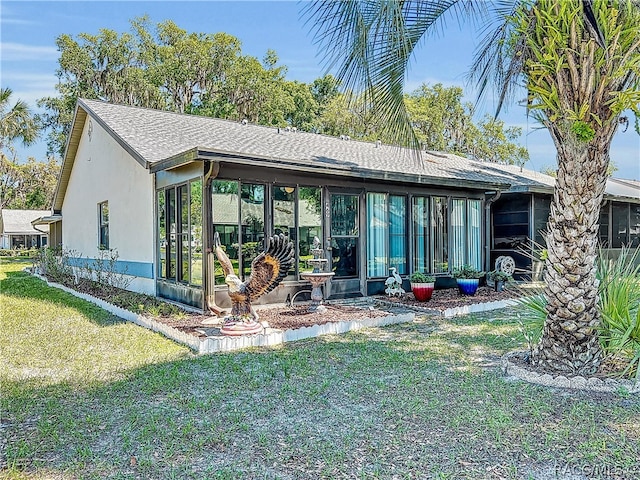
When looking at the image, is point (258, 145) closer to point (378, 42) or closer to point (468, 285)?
point (468, 285)

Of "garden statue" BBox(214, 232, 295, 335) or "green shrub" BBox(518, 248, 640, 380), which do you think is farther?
"garden statue" BBox(214, 232, 295, 335)

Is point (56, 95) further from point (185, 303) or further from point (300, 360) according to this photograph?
point (300, 360)

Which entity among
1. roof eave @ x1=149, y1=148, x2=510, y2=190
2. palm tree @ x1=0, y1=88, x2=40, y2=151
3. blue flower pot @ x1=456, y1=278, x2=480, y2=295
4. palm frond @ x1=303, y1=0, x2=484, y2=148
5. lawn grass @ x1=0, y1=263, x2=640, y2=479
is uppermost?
palm tree @ x1=0, y1=88, x2=40, y2=151

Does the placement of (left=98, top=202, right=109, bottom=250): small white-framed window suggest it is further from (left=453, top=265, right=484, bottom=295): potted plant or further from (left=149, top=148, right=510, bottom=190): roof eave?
(left=453, top=265, right=484, bottom=295): potted plant

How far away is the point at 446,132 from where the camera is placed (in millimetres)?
33781

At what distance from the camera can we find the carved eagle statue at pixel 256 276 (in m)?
6.43

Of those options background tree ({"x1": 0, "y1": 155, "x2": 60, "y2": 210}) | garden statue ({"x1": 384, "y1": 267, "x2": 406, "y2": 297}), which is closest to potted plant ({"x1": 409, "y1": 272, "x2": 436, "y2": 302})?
garden statue ({"x1": 384, "y1": 267, "x2": 406, "y2": 297})

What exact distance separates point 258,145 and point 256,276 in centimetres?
474

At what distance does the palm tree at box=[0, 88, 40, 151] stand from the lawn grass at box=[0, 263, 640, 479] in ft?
86.9

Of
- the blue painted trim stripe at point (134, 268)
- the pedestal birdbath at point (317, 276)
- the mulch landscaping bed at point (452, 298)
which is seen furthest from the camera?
the blue painted trim stripe at point (134, 268)

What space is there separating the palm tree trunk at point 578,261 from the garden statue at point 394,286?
5136mm

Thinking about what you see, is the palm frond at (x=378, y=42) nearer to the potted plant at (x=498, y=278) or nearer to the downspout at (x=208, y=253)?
the downspout at (x=208, y=253)

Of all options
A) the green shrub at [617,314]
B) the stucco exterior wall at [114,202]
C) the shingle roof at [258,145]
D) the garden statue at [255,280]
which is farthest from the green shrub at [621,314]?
the stucco exterior wall at [114,202]

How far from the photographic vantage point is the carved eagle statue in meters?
6.43
